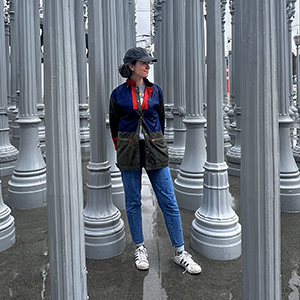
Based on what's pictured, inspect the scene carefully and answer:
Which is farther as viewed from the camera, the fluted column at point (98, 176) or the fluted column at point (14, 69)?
the fluted column at point (14, 69)

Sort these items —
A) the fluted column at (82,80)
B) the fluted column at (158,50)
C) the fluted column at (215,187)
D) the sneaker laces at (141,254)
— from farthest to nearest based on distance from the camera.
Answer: the fluted column at (158,50)
the fluted column at (82,80)
the fluted column at (215,187)
the sneaker laces at (141,254)

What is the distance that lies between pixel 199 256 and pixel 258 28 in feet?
9.52

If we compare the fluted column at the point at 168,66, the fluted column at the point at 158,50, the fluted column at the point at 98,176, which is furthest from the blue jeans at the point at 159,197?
the fluted column at the point at 158,50

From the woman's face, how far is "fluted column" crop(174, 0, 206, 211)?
1.66 metres

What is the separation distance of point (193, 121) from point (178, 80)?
6.91 ft

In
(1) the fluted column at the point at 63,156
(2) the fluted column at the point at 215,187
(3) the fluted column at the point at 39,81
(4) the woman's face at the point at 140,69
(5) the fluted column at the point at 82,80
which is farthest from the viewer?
(5) the fluted column at the point at 82,80

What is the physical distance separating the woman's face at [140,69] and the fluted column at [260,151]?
172 centimetres

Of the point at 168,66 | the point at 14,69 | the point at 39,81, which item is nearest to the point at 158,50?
the point at 168,66

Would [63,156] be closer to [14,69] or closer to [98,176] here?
[98,176]

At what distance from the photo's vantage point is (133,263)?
12.1 ft

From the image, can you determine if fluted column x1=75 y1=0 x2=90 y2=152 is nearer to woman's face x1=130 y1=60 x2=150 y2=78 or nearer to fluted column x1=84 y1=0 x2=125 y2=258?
fluted column x1=84 y1=0 x2=125 y2=258

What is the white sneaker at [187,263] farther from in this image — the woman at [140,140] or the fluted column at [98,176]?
the fluted column at [98,176]

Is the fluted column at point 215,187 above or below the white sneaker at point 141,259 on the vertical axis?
above

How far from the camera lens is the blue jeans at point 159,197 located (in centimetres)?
346
